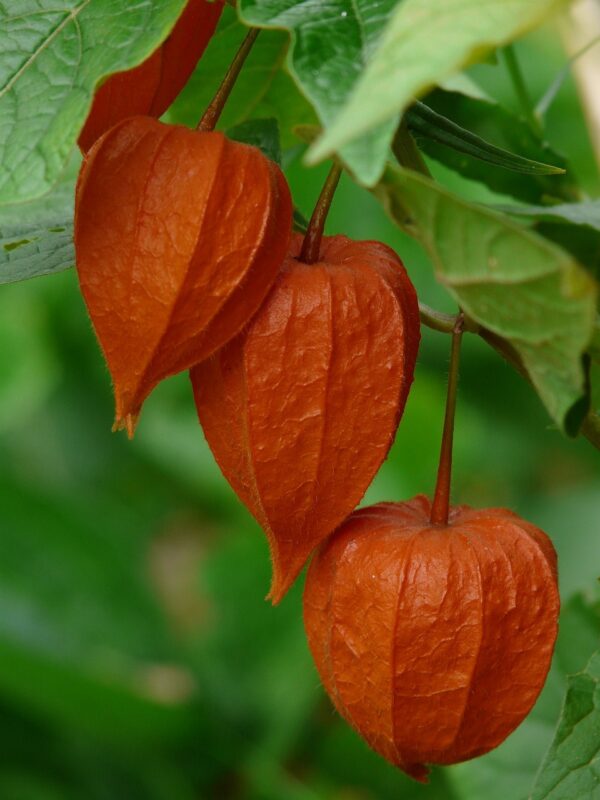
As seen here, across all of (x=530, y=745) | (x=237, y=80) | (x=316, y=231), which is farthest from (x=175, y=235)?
(x=530, y=745)

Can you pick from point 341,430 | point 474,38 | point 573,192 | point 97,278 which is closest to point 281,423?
point 341,430

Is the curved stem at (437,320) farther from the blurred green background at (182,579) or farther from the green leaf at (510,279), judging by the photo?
the blurred green background at (182,579)

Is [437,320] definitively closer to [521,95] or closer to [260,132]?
[260,132]

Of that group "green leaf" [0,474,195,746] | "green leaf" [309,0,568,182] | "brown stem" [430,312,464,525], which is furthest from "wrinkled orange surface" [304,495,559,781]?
"green leaf" [0,474,195,746]

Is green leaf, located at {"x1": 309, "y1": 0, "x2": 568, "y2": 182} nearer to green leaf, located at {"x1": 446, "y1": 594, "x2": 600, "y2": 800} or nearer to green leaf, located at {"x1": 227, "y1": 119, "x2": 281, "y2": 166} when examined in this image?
green leaf, located at {"x1": 227, "y1": 119, "x2": 281, "y2": 166}

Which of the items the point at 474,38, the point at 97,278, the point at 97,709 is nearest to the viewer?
the point at 474,38

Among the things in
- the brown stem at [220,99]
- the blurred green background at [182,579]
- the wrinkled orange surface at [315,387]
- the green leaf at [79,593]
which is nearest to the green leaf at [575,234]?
the wrinkled orange surface at [315,387]

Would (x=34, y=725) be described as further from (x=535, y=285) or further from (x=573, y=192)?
(x=535, y=285)

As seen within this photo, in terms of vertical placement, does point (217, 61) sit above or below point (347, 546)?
above
